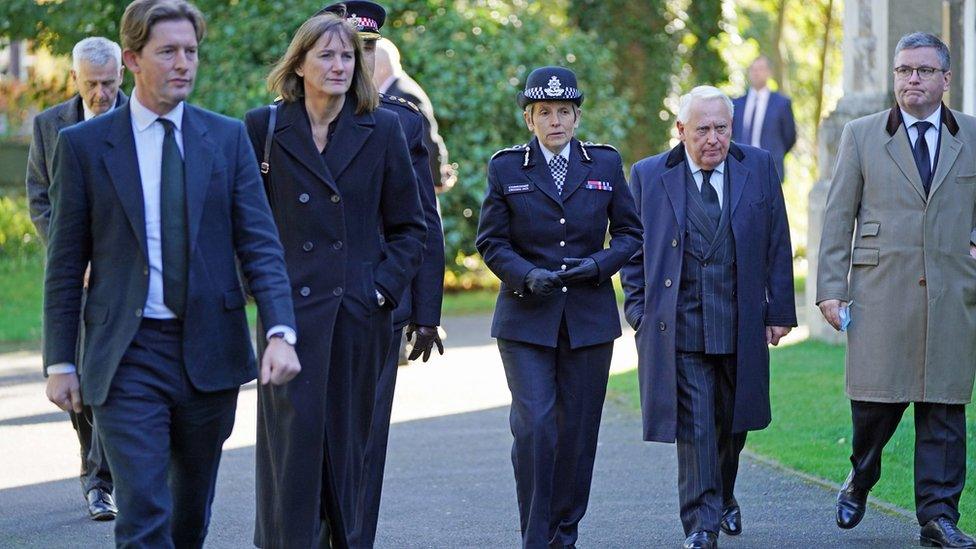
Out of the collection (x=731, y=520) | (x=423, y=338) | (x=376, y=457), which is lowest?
(x=731, y=520)

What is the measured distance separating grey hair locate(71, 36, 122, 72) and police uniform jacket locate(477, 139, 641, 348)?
2245 mm

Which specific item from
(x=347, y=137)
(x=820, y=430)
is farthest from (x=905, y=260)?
(x=820, y=430)

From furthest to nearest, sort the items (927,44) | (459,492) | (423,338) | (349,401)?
(459,492)
(927,44)
(423,338)
(349,401)

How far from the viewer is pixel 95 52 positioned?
325 inches

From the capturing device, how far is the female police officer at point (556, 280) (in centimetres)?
696

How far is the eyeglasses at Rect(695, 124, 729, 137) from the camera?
7.41m

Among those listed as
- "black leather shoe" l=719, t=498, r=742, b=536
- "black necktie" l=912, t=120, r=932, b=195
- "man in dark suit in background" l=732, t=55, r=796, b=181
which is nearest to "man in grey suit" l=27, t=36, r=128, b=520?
"black leather shoe" l=719, t=498, r=742, b=536

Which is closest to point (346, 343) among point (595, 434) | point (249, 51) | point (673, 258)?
point (595, 434)

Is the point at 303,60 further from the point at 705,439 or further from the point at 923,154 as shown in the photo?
the point at 923,154

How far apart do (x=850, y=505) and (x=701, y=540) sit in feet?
2.74

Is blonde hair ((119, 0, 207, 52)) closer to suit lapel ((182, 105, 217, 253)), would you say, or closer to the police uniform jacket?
suit lapel ((182, 105, 217, 253))

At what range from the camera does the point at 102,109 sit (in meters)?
8.34

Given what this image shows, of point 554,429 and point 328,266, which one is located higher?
point 328,266

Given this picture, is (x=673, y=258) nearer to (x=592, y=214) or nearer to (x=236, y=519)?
(x=592, y=214)
